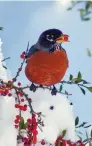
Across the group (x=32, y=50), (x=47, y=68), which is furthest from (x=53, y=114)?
(x=32, y=50)

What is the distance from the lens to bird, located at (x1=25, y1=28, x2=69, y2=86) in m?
2.16

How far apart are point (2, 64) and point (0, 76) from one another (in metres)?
0.21

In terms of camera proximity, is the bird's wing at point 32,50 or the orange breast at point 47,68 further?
the bird's wing at point 32,50

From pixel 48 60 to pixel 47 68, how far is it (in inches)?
2.1

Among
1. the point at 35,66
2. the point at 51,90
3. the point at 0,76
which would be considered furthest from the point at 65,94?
the point at 0,76

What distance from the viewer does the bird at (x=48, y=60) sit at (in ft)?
7.09

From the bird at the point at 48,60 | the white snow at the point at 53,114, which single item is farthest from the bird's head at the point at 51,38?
the white snow at the point at 53,114

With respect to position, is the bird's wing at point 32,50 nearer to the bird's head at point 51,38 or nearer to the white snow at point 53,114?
the bird's head at point 51,38

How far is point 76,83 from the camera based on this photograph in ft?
7.50

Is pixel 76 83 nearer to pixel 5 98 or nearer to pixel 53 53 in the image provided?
pixel 53 53

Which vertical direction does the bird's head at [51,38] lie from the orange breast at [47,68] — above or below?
above

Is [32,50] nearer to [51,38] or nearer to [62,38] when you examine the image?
[51,38]

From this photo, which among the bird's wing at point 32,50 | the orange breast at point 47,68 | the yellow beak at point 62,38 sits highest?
the yellow beak at point 62,38

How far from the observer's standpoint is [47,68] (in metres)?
2.17
